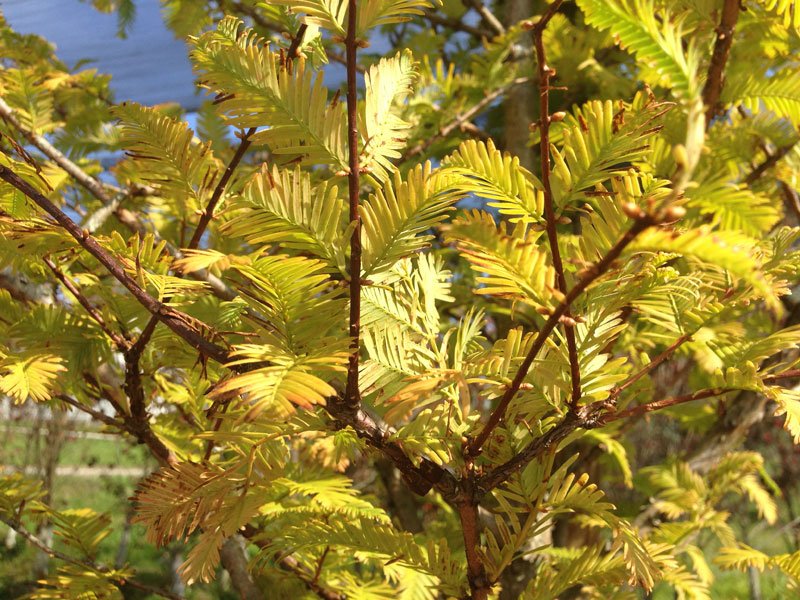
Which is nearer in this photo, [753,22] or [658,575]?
[658,575]

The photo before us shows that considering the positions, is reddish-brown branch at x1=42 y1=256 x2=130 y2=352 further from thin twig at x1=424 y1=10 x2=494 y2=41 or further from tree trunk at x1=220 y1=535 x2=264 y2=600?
thin twig at x1=424 y1=10 x2=494 y2=41

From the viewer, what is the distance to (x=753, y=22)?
99 cm

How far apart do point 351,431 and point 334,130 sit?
9.2 inches

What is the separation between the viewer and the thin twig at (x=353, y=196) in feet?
1.39

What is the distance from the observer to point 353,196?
1.44 ft

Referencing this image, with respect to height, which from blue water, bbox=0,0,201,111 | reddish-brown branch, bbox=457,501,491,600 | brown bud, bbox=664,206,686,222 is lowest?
reddish-brown branch, bbox=457,501,491,600

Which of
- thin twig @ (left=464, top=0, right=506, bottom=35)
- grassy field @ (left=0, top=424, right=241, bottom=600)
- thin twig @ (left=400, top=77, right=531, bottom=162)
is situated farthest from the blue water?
grassy field @ (left=0, top=424, right=241, bottom=600)

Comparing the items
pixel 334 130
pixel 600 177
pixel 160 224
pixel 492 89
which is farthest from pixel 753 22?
pixel 160 224

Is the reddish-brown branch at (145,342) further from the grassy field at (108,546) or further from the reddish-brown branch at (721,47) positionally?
the grassy field at (108,546)

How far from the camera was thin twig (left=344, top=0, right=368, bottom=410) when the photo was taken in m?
0.42

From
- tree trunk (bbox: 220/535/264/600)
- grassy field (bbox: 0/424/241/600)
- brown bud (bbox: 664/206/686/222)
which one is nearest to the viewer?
brown bud (bbox: 664/206/686/222)

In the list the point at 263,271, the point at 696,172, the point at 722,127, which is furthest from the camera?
the point at 722,127

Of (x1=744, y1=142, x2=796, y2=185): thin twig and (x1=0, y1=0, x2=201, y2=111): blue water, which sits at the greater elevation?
(x1=0, y1=0, x2=201, y2=111): blue water

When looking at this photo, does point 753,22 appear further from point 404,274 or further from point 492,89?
point 404,274
